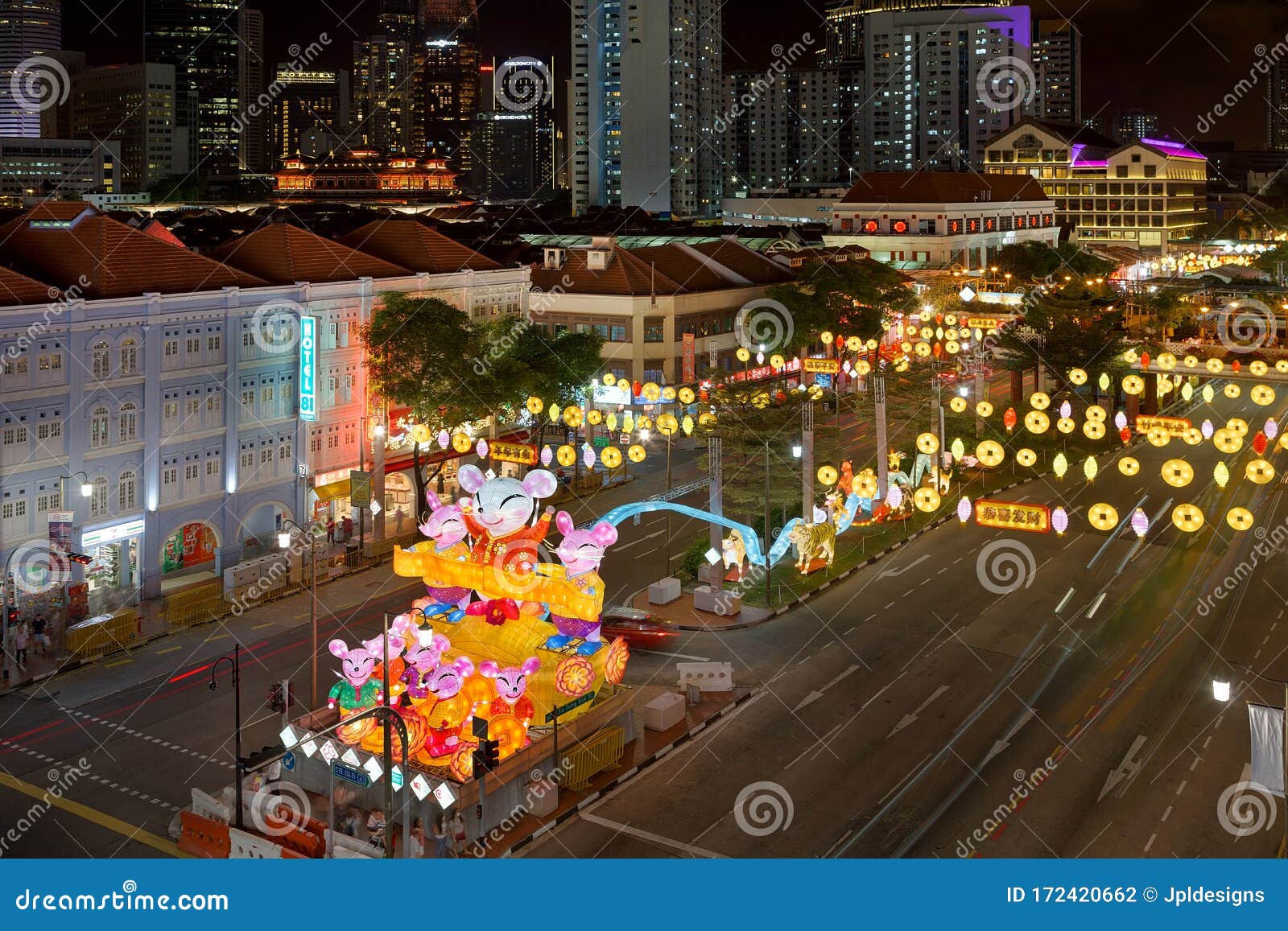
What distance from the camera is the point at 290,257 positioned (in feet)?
182

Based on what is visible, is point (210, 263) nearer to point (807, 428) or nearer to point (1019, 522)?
point (807, 428)

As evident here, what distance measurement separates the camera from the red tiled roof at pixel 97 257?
4638 centimetres

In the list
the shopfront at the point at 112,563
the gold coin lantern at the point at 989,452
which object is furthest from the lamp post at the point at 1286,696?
the shopfront at the point at 112,563

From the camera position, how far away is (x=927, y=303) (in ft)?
315

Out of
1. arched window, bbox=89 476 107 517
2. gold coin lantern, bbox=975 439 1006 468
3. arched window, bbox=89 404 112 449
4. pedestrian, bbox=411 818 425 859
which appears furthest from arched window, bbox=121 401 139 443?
gold coin lantern, bbox=975 439 1006 468

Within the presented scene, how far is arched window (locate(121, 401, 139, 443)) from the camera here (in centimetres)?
4609

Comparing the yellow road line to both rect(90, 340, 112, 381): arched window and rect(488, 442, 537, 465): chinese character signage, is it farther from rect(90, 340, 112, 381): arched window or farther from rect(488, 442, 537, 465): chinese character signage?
rect(488, 442, 537, 465): chinese character signage

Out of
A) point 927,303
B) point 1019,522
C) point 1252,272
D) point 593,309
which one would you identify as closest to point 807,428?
point 1019,522

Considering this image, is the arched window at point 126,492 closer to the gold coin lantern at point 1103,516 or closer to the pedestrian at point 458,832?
the pedestrian at point 458,832

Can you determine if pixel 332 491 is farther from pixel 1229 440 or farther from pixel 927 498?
pixel 1229 440

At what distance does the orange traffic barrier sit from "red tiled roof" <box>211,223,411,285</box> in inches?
1172

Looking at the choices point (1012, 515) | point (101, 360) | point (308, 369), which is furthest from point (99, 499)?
point (1012, 515)

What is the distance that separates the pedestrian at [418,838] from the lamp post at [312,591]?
240 inches

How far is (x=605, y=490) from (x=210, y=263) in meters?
21.7
